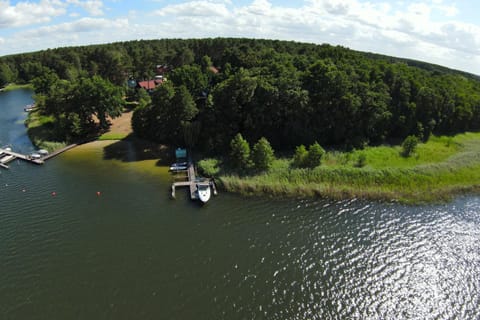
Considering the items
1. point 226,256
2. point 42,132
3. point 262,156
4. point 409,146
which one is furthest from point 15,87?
point 409,146

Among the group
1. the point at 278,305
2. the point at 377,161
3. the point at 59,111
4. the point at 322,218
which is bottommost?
the point at 278,305

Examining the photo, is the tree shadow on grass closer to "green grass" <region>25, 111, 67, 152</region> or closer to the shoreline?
"green grass" <region>25, 111, 67, 152</region>

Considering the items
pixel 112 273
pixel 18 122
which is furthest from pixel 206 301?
pixel 18 122

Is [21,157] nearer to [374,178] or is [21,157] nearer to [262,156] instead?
[262,156]

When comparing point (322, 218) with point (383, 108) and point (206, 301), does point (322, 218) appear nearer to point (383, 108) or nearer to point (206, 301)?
point (206, 301)

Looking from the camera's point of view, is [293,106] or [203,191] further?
[293,106]

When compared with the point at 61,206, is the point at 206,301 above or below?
below
